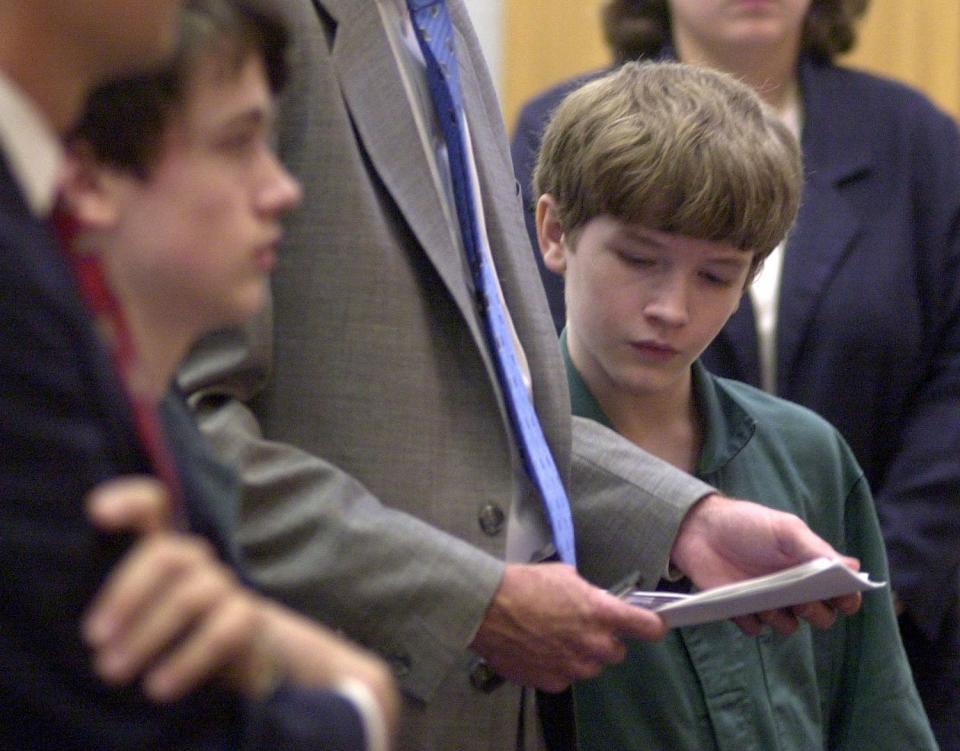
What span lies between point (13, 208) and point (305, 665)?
0.75ft

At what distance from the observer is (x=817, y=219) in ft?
7.33

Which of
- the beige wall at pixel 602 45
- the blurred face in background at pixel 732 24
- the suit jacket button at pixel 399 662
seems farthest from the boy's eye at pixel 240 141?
the beige wall at pixel 602 45

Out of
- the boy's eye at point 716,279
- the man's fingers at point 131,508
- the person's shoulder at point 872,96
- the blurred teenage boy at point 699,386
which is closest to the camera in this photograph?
the man's fingers at point 131,508

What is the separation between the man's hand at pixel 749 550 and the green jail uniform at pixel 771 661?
3.9 inches

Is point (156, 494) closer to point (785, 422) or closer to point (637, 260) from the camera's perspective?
point (637, 260)

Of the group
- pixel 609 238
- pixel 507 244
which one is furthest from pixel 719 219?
pixel 507 244

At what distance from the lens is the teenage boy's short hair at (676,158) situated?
5.52ft

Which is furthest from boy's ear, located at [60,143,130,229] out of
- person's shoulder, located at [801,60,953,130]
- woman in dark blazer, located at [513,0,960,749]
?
person's shoulder, located at [801,60,953,130]

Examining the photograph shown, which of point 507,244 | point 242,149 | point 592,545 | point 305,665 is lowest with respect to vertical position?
point 592,545

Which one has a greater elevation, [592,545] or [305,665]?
[305,665]

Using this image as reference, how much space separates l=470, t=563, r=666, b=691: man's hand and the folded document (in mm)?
35

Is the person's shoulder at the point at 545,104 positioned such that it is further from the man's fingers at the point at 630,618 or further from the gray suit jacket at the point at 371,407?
the man's fingers at the point at 630,618

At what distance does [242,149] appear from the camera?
731 mm

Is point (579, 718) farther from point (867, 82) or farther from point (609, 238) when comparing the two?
point (867, 82)
